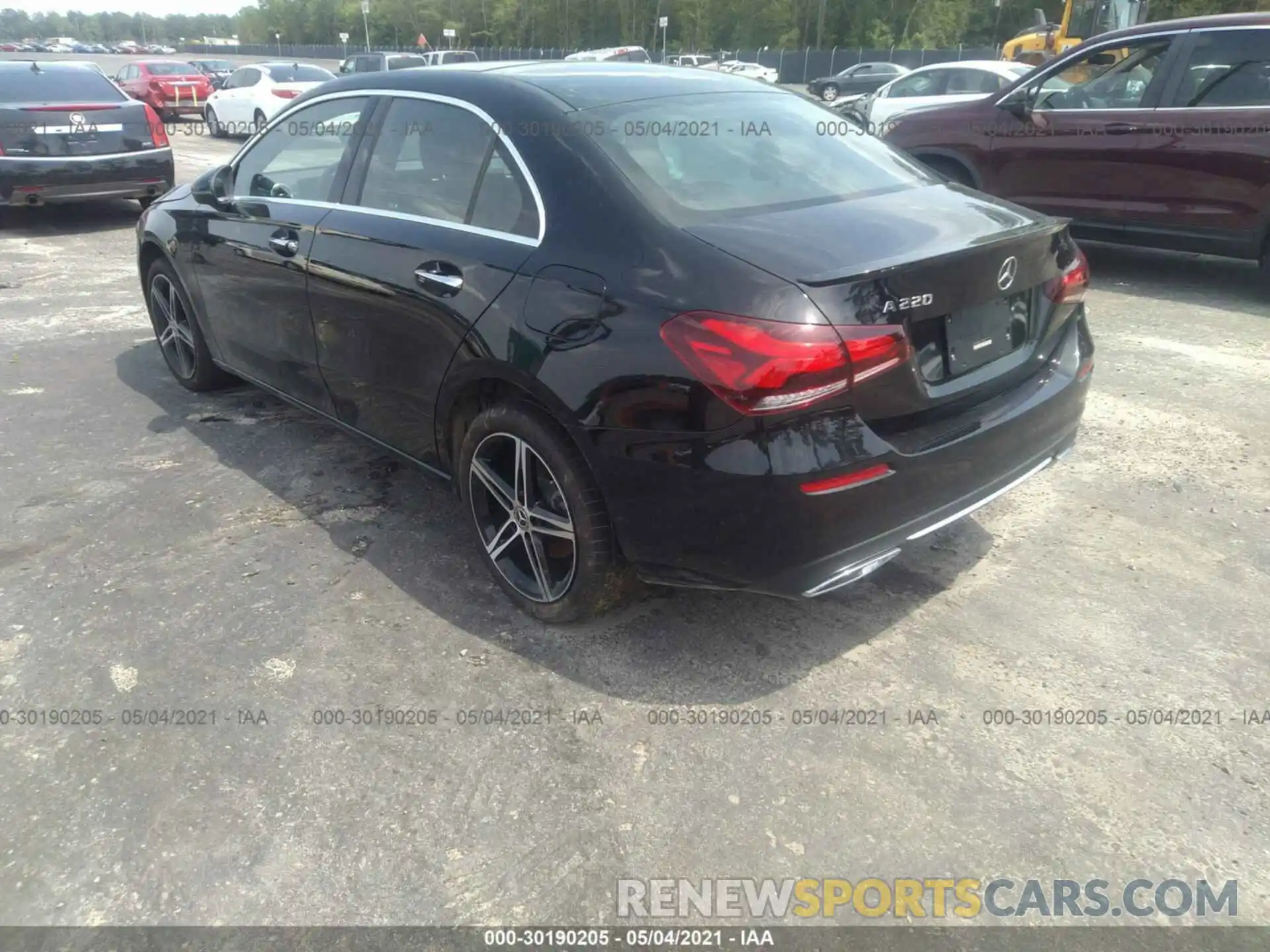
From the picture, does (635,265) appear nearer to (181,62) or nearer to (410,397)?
(410,397)

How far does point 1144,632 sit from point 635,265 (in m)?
2.02

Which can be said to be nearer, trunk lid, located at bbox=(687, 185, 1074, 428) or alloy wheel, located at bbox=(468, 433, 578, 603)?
A: trunk lid, located at bbox=(687, 185, 1074, 428)

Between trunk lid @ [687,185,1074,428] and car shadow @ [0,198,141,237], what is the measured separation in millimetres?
9562

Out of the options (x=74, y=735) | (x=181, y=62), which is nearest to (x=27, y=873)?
(x=74, y=735)

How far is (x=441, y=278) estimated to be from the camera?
10.5ft

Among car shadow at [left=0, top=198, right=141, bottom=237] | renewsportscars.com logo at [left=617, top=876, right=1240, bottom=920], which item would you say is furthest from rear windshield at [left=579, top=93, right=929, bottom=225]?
car shadow at [left=0, top=198, right=141, bottom=237]

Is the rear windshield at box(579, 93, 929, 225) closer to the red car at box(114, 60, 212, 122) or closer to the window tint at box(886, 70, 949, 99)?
the window tint at box(886, 70, 949, 99)

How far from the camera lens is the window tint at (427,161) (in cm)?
328

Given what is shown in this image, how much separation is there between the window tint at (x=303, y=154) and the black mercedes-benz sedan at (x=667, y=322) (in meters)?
0.03

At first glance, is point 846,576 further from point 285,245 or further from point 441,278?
point 285,245

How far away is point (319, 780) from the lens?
257 cm

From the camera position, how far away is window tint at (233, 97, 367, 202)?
12.8ft

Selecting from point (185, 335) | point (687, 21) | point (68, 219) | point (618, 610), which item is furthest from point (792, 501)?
point (687, 21)

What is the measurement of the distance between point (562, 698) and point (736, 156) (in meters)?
1.85
